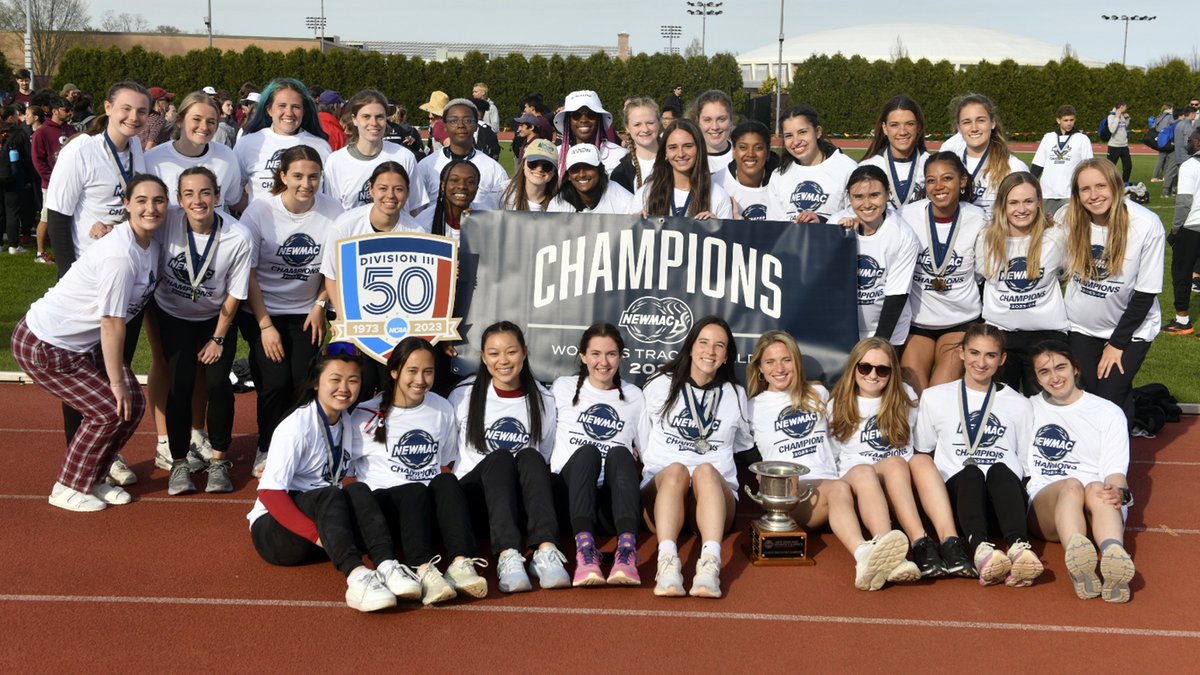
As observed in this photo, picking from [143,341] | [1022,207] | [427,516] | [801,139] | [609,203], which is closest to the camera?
[427,516]

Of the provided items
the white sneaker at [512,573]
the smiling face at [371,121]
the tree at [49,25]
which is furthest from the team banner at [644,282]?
the tree at [49,25]

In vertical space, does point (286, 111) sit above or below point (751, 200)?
above

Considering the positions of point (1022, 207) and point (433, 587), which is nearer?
point (433, 587)

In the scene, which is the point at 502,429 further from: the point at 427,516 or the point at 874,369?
the point at 874,369

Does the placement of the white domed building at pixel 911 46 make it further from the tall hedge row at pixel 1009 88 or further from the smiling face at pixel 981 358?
the smiling face at pixel 981 358

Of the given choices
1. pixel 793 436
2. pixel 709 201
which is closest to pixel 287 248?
pixel 709 201

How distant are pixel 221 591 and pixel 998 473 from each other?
3.39 metres

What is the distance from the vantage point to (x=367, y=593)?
179 inches

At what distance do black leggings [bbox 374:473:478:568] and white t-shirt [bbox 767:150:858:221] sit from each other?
271 centimetres

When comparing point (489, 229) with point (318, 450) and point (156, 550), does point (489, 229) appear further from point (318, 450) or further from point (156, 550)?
point (156, 550)

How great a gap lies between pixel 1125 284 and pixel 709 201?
2204 mm

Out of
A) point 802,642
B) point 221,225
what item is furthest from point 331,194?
point 802,642

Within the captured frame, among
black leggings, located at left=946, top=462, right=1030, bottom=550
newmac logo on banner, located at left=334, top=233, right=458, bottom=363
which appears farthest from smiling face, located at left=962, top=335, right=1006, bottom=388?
newmac logo on banner, located at left=334, top=233, right=458, bottom=363

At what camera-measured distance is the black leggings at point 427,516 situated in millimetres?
4879
